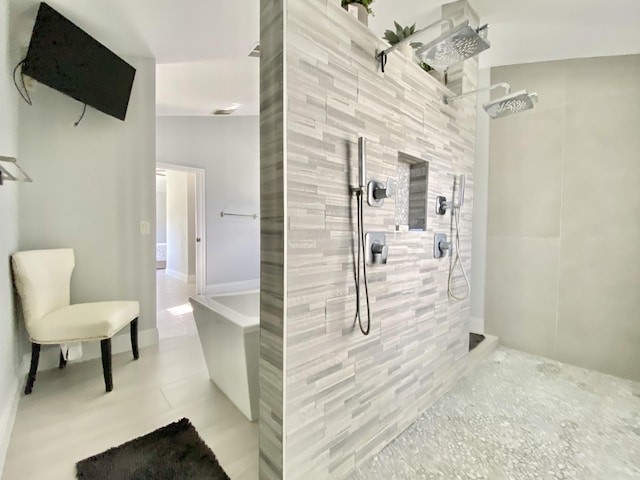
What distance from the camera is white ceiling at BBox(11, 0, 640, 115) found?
6.44 ft

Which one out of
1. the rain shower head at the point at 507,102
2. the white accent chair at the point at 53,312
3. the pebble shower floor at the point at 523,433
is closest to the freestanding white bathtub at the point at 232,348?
the white accent chair at the point at 53,312

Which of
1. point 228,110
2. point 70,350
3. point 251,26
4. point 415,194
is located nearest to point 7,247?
point 70,350

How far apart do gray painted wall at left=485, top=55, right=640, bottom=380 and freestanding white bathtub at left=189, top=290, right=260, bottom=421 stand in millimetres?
2489

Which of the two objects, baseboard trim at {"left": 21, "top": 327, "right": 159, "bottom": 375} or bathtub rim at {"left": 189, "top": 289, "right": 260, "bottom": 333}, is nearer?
bathtub rim at {"left": 189, "top": 289, "right": 260, "bottom": 333}

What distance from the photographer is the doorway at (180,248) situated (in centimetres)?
376

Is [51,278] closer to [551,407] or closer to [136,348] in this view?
[136,348]

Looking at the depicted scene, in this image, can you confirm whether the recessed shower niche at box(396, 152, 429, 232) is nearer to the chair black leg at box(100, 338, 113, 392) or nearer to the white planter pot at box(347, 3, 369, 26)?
the white planter pot at box(347, 3, 369, 26)

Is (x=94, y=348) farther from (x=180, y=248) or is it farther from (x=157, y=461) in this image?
(x=180, y=248)

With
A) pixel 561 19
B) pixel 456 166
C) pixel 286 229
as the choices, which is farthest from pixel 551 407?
pixel 561 19

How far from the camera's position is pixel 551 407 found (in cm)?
190

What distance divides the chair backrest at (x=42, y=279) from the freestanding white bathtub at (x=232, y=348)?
0.97 meters

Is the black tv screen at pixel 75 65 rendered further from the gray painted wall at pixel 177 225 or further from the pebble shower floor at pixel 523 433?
the gray painted wall at pixel 177 225

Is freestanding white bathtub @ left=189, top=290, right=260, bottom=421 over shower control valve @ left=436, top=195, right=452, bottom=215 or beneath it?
beneath

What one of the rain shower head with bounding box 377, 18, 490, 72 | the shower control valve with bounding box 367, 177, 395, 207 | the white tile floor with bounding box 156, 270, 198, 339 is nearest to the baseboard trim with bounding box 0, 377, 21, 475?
the white tile floor with bounding box 156, 270, 198, 339
